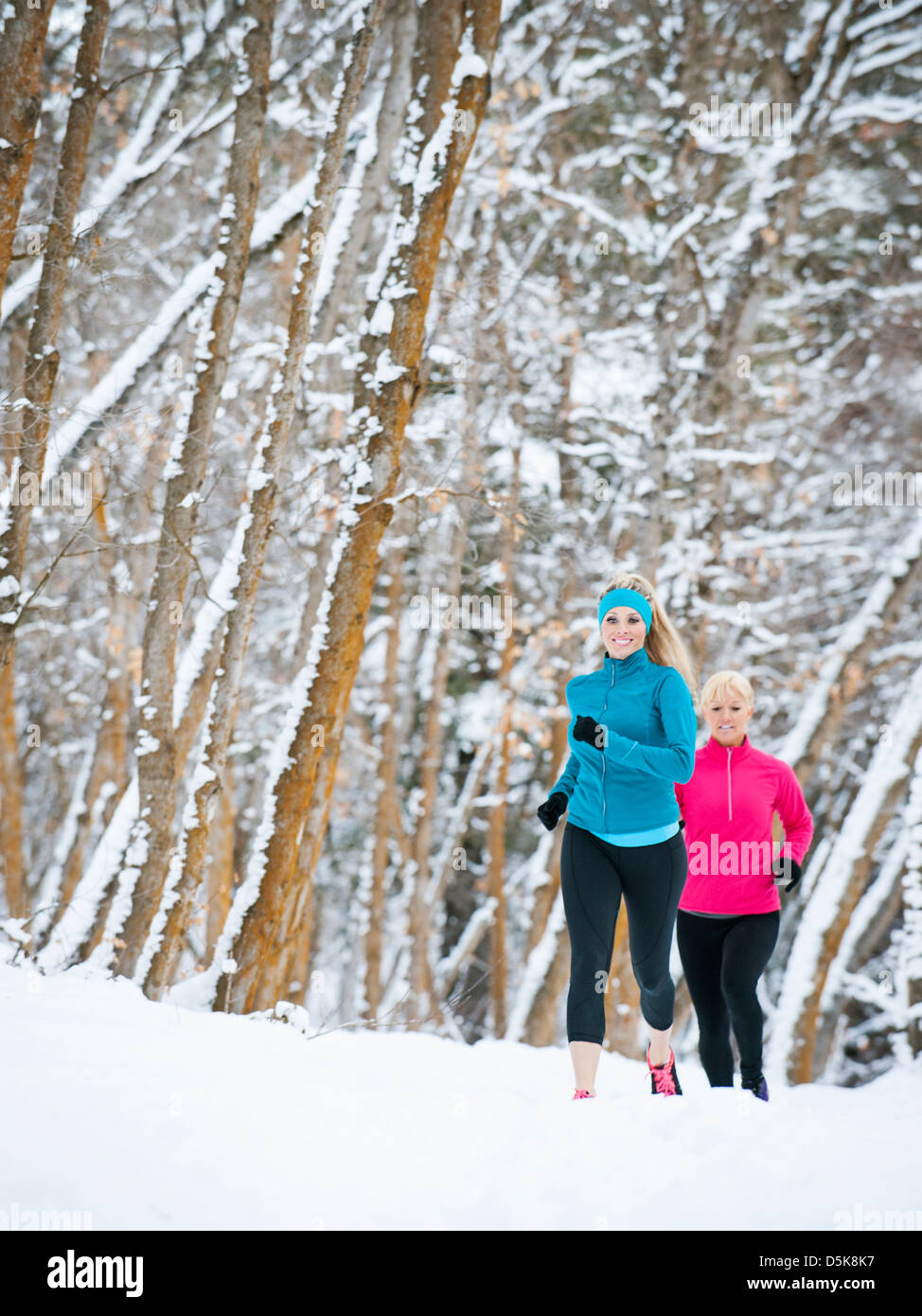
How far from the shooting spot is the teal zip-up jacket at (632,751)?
331cm

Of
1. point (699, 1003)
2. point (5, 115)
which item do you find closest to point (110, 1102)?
point (699, 1003)

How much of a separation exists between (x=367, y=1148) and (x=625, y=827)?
4.51ft

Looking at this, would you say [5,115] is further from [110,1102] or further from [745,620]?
[745,620]

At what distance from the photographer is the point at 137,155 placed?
25.5ft

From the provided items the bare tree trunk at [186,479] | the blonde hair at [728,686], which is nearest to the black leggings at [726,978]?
the blonde hair at [728,686]

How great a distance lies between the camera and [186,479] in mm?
5516

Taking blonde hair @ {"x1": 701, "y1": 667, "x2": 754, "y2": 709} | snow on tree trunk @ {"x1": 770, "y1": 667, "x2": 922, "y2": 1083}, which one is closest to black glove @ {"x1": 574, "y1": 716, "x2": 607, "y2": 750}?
blonde hair @ {"x1": 701, "y1": 667, "x2": 754, "y2": 709}

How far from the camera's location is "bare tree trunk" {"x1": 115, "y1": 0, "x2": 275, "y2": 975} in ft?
17.8

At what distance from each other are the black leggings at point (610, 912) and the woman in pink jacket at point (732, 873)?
15.6 inches

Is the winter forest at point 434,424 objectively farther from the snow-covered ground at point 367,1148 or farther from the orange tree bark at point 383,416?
the snow-covered ground at point 367,1148

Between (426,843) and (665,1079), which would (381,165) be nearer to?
(665,1079)

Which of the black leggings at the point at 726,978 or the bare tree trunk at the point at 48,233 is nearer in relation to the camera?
the black leggings at the point at 726,978

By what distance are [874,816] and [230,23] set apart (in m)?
8.76

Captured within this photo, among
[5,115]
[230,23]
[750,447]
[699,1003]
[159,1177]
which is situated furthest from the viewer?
[750,447]
